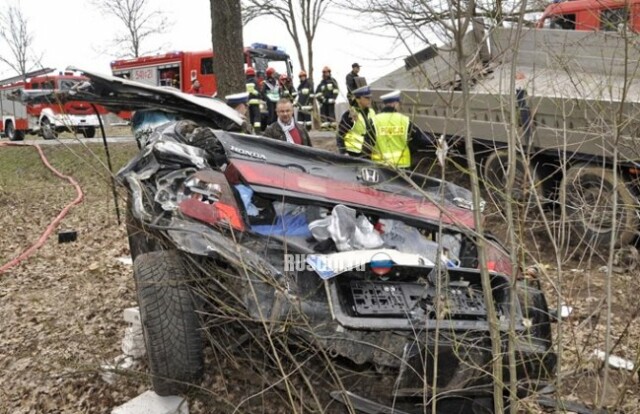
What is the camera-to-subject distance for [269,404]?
10.6 feet

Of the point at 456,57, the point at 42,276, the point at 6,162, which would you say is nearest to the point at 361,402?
the point at 456,57

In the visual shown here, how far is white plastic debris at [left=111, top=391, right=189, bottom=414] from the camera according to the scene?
9.98ft

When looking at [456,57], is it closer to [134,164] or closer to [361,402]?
[361,402]

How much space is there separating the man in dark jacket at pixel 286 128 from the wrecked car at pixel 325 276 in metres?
2.03

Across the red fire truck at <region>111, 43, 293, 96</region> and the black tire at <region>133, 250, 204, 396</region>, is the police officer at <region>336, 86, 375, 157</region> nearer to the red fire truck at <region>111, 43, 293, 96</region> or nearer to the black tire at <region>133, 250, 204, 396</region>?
the black tire at <region>133, 250, 204, 396</region>

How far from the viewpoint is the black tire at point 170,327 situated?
2758 mm

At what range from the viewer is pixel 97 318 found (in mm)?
4410

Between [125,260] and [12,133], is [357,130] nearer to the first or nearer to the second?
[125,260]

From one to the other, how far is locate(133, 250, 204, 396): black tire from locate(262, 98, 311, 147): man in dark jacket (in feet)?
9.41

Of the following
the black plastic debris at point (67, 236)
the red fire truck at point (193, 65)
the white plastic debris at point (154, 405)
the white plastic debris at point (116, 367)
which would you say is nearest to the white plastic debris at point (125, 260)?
the black plastic debris at point (67, 236)

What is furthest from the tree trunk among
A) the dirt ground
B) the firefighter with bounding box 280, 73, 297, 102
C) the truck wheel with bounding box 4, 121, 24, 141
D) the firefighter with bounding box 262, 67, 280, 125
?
the truck wheel with bounding box 4, 121, 24, 141

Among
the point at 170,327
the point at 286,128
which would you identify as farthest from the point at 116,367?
the point at 286,128

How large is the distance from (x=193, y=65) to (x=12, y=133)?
253 inches

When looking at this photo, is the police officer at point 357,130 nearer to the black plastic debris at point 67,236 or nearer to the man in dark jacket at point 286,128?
the man in dark jacket at point 286,128
